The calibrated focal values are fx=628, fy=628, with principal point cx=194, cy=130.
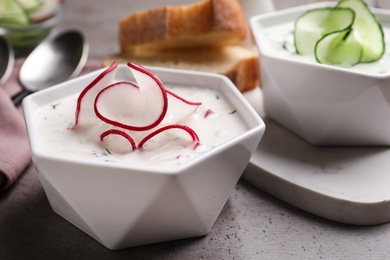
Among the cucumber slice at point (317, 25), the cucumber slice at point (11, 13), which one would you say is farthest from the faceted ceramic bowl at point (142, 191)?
the cucumber slice at point (11, 13)

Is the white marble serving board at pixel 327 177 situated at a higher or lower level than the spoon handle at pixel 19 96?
higher

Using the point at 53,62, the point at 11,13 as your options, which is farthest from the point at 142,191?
the point at 11,13

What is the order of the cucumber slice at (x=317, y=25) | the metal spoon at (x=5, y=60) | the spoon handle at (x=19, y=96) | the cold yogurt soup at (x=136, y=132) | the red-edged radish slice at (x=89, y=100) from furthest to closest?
the metal spoon at (x=5, y=60) < the spoon handle at (x=19, y=96) < the cucumber slice at (x=317, y=25) < the red-edged radish slice at (x=89, y=100) < the cold yogurt soup at (x=136, y=132)

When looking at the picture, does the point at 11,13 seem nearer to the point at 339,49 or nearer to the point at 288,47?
the point at 288,47

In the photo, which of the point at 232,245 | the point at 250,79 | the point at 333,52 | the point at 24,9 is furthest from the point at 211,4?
the point at 232,245

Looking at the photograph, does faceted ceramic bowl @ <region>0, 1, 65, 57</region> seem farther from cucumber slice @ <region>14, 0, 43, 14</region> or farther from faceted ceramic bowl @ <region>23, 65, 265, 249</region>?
faceted ceramic bowl @ <region>23, 65, 265, 249</region>

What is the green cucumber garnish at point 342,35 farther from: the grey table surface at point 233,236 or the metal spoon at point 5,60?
the metal spoon at point 5,60

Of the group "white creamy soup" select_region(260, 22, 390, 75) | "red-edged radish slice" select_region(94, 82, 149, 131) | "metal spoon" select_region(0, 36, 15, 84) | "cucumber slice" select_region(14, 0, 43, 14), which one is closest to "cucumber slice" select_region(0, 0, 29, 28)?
"cucumber slice" select_region(14, 0, 43, 14)
